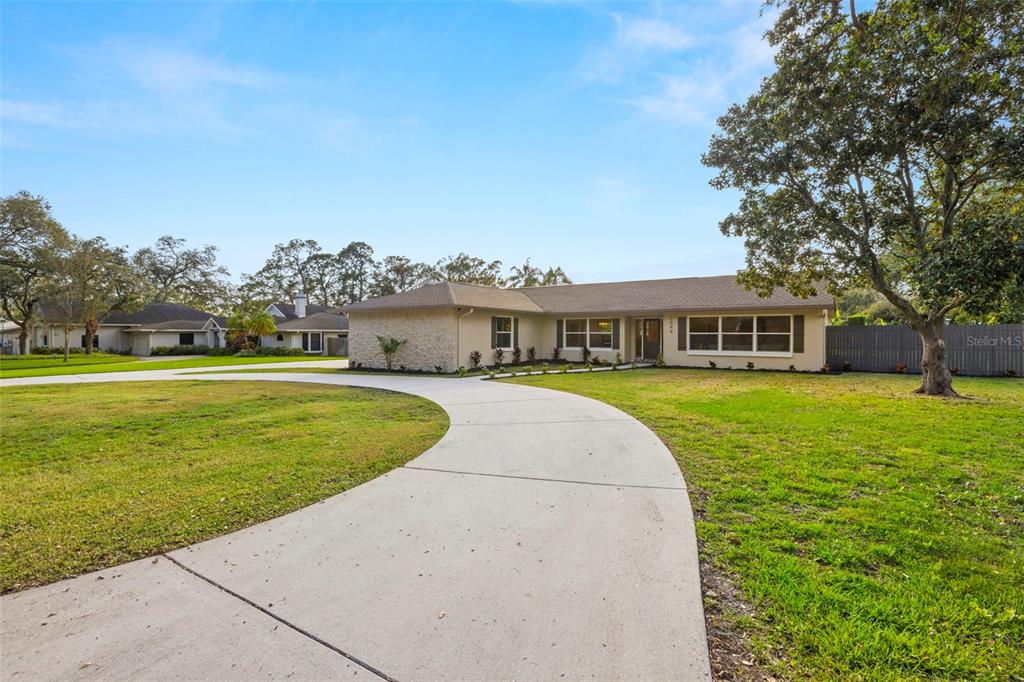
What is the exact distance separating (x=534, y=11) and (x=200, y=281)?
53.4 meters

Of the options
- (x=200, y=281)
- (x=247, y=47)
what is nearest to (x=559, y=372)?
(x=247, y=47)

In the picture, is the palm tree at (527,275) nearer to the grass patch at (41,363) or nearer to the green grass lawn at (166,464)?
the grass patch at (41,363)

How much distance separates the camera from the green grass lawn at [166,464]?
328 centimetres

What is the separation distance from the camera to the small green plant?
17266 mm

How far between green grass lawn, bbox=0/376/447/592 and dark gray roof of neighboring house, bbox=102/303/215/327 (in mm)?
33633

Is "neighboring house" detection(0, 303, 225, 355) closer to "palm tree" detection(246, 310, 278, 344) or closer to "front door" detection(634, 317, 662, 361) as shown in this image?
"palm tree" detection(246, 310, 278, 344)

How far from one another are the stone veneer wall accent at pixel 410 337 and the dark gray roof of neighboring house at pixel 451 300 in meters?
0.38

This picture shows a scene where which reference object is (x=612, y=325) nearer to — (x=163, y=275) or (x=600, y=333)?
(x=600, y=333)

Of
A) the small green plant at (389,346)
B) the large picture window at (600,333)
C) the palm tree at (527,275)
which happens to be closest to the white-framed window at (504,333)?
the large picture window at (600,333)

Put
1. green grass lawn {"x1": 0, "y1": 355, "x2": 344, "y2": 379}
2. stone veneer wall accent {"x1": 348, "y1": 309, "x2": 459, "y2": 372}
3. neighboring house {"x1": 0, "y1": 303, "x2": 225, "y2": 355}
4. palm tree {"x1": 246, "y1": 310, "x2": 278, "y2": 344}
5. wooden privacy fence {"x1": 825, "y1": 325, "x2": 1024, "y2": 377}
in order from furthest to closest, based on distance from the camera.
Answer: neighboring house {"x1": 0, "y1": 303, "x2": 225, "y2": 355}
palm tree {"x1": 246, "y1": 310, "x2": 278, "y2": 344}
green grass lawn {"x1": 0, "y1": 355, "x2": 344, "y2": 379}
stone veneer wall accent {"x1": 348, "y1": 309, "x2": 459, "y2": 372}
wooden privacy fence {"x1": 825, "y1": 325, "x2": 1024, "y2": 377}

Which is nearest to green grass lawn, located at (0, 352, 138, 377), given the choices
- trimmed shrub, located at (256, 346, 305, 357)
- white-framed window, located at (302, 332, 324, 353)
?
trimmed shrub, located at (256, 346, 305, 357)

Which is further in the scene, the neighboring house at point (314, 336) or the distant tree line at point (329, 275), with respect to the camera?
the distant tree line at point (329, 275)

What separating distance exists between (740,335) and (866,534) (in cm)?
1506

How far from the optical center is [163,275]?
49031 mm
